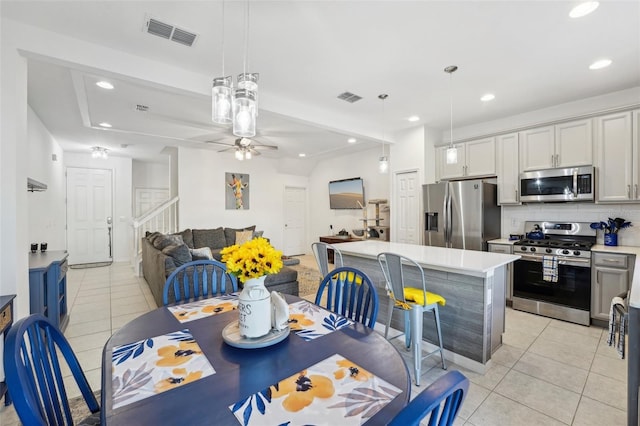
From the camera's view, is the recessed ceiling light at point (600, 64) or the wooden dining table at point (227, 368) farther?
the recessed ceiling light at point (600, 64)

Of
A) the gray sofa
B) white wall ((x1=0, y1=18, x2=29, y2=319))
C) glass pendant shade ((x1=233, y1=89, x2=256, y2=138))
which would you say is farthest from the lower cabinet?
white wall ((x1=0, y1=18, x2=29, y2=319))

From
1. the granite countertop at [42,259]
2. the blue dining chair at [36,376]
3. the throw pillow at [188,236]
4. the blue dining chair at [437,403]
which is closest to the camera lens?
the blue dining chair at [437,403]

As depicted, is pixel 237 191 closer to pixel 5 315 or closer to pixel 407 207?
pixel 407 207

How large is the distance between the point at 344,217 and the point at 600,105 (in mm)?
4969

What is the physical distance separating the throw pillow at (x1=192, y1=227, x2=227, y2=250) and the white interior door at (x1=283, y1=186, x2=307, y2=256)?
6.99 ft

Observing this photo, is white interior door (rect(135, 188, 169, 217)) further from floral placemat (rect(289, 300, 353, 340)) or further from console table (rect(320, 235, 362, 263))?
floral placemat (rect(289, 300, 353, 340))

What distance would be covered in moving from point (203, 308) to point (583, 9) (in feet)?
11.0

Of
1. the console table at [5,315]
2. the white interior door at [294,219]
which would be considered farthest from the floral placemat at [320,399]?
the white interior door at [294,219]

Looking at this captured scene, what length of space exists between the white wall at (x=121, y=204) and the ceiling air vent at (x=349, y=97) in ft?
20.6

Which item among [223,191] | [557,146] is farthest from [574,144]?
[223,191]

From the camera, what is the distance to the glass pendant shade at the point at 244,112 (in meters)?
1.54

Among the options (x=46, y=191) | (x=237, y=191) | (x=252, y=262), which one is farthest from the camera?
(x=237, y=191)

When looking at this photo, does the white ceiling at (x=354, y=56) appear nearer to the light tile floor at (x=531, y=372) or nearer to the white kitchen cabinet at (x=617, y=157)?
the white kitchen cabinet at (x=617, y=157)

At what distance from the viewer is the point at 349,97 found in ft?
11.9
